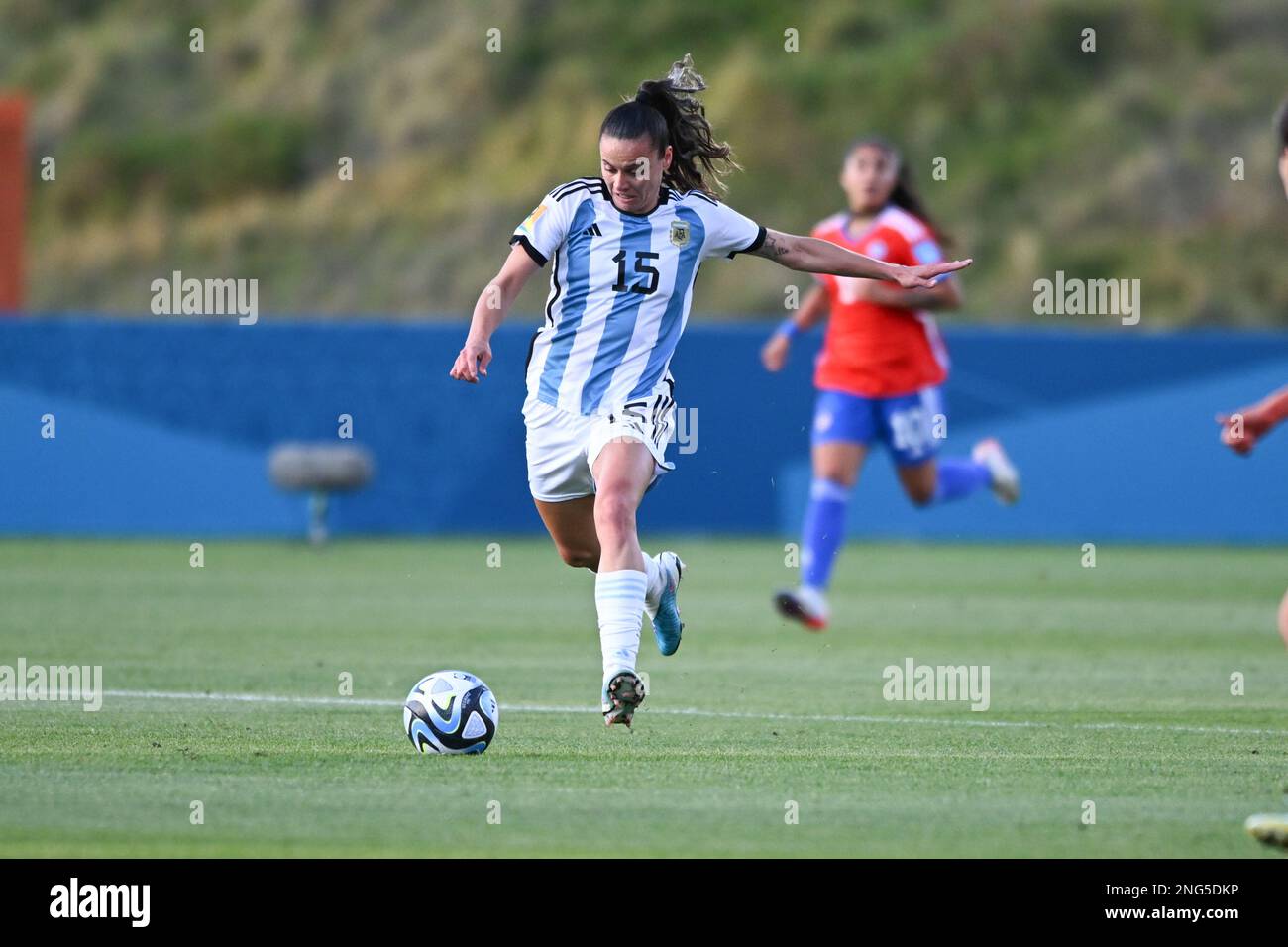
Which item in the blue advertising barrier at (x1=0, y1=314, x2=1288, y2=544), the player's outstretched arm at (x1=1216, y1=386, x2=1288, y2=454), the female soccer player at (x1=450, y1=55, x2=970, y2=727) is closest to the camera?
the player's outstretched arm at (x1=1216, y1=386, x2=1288, y2=454)

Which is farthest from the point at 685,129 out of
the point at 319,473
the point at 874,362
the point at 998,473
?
the point at 319,473

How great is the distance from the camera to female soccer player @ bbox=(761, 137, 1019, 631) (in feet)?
39.1

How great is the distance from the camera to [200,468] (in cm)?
2045

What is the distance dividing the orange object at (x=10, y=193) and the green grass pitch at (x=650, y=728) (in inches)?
368

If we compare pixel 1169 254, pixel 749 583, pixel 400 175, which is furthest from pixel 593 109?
pixel 749 583

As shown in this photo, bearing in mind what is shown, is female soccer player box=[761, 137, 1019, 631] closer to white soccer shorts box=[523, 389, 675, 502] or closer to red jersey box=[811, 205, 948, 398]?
red jersey box=[811, 205, 948, 398]

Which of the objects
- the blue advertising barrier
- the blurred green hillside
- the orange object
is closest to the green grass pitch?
the blue advertising barrier

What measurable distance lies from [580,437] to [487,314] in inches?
28.3

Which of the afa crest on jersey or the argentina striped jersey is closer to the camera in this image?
the afa crest on jersey

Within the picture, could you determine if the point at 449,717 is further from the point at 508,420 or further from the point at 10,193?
the point at 10,193

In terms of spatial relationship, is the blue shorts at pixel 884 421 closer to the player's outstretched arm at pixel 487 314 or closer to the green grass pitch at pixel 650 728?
the green grass pitch at pixel 650 728

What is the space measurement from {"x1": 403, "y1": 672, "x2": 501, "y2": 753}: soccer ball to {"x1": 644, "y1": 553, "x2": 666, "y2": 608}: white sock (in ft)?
3.73
